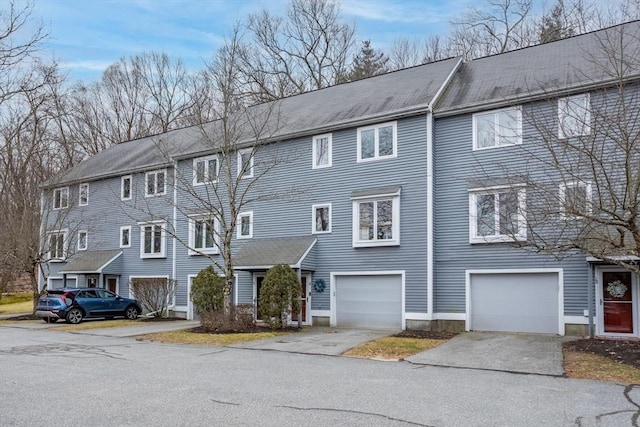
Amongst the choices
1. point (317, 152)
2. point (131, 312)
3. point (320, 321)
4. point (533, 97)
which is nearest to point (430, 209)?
point (533, 97)

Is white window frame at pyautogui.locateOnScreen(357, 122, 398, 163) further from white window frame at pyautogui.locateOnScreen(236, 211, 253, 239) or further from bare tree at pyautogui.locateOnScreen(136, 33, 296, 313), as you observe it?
white window frame at pyautogui.locateOnScreen(236, 211, 253, 239)

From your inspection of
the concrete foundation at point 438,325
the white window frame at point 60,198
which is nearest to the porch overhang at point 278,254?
the concrete foundation at point 438,325

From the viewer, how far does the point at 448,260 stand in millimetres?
17609

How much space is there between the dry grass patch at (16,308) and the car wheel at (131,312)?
893 cm

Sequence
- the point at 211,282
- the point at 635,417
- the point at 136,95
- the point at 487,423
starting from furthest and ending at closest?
the point at 136,95 → the point at 211,282 → the point at 635,417 → the point at 487,423

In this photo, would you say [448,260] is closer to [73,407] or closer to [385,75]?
[385,75]

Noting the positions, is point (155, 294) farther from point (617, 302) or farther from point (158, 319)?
point (617, 302)

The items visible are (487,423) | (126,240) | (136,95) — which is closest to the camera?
(487,423)

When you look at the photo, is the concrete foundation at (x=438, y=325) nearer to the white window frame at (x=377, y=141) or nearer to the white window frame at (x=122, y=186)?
the white window frame at (x=377, y=141)

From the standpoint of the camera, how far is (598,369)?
35.6 ft

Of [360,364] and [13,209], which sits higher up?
[13,209]

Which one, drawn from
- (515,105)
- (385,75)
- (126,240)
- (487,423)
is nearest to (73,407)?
(487,423)

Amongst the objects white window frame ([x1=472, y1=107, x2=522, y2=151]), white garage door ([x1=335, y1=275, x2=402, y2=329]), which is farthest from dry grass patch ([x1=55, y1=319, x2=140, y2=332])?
white window frame ([x1=472, y1=107, x2=522, y2=151])

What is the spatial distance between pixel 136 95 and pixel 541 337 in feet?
128
